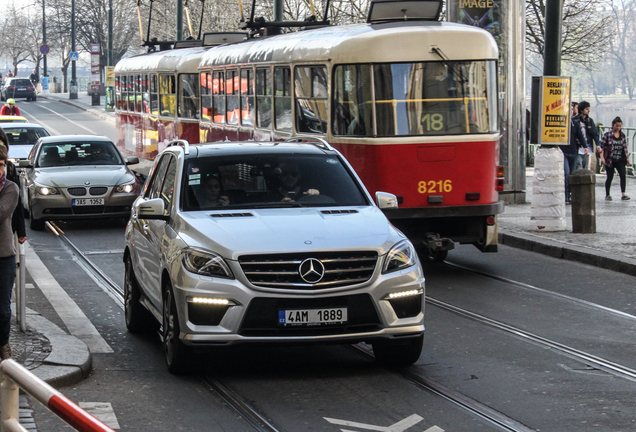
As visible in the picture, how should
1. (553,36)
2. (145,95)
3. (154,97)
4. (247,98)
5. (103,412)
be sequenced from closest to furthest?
1. (103,412)
2. (553,36)
3. (247,98)
4. (154,97)
5. (145,95)

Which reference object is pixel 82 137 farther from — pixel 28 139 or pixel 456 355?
pixel 456 355

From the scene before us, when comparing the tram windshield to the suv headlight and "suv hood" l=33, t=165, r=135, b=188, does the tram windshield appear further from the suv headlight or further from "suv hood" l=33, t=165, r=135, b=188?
"suv hood" l=33, t=165, r=135, b=188

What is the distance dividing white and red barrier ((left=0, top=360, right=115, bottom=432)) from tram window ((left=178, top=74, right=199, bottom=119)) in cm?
1768

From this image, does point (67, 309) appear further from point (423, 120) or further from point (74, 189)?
point (74, 189)

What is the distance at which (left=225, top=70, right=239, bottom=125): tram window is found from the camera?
55.6ft

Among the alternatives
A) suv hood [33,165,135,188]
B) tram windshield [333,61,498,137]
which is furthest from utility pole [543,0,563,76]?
suv hood [33,165,135,188]

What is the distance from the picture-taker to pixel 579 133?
18469 mm

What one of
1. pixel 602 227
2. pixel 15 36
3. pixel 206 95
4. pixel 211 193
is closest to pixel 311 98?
pixel 602 227

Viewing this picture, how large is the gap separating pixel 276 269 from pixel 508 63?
13320mm

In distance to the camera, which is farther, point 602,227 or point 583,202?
point 602,227

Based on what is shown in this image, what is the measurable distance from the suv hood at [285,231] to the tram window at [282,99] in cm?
663

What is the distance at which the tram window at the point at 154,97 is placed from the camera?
937 inches

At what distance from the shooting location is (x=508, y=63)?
19.1 meters

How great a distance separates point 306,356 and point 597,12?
3251 centimetres
